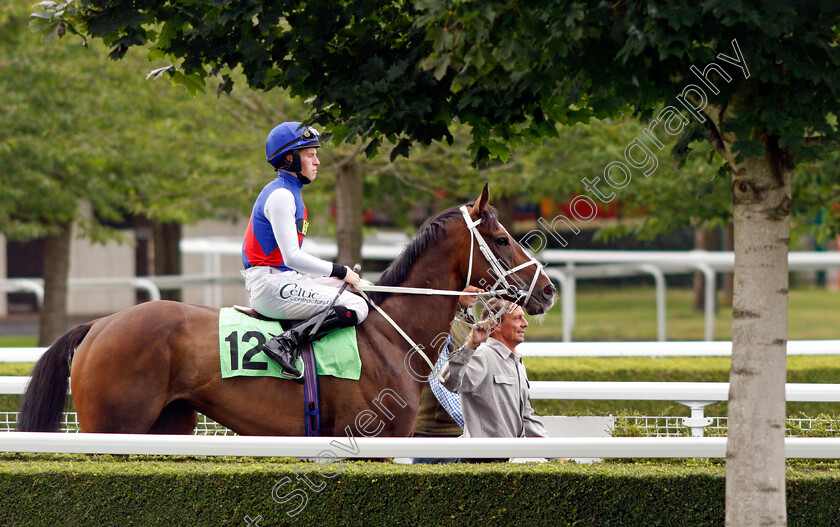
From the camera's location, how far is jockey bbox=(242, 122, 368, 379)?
4.55m

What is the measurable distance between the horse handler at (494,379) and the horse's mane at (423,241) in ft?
1.46

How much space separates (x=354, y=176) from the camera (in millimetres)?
10680

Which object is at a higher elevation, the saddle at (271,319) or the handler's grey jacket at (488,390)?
the saddle at (271,319)

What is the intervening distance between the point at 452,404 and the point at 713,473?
5.22ft

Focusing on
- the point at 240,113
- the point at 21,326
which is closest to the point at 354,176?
the point at 240,113

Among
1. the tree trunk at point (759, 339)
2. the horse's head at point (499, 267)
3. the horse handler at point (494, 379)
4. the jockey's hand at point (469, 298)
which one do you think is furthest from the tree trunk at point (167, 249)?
the tree trunk at point (759, 339)

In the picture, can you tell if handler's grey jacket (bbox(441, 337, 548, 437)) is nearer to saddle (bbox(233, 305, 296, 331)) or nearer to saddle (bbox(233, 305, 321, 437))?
saddle (bbox(233, 305, 321, 437))

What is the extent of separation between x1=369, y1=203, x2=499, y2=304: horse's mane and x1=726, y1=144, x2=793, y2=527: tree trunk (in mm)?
1748

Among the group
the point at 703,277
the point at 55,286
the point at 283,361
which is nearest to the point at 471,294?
the point at 283,361

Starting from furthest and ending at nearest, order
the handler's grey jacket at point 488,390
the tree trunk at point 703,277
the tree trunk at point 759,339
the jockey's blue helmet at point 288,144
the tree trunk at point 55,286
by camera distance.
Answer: the tree trunk at point 703,277 → the tree trunk at point 55,286 → the jockey's blue helmet at point 288,144 → the handler's grey jacket at point 488,390 → the tree trunk at point 759,339

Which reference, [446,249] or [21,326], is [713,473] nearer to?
[446,249]

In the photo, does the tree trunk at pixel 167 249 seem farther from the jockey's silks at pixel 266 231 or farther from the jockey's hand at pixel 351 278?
the jockey's hand at pixel 351 278

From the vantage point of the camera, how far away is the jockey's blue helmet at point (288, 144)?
4746mm

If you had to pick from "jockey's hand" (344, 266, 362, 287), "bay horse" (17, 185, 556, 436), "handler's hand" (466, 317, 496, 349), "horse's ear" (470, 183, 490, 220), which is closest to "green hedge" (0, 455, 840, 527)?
"bay horse" (17, 185, 556, 436)
